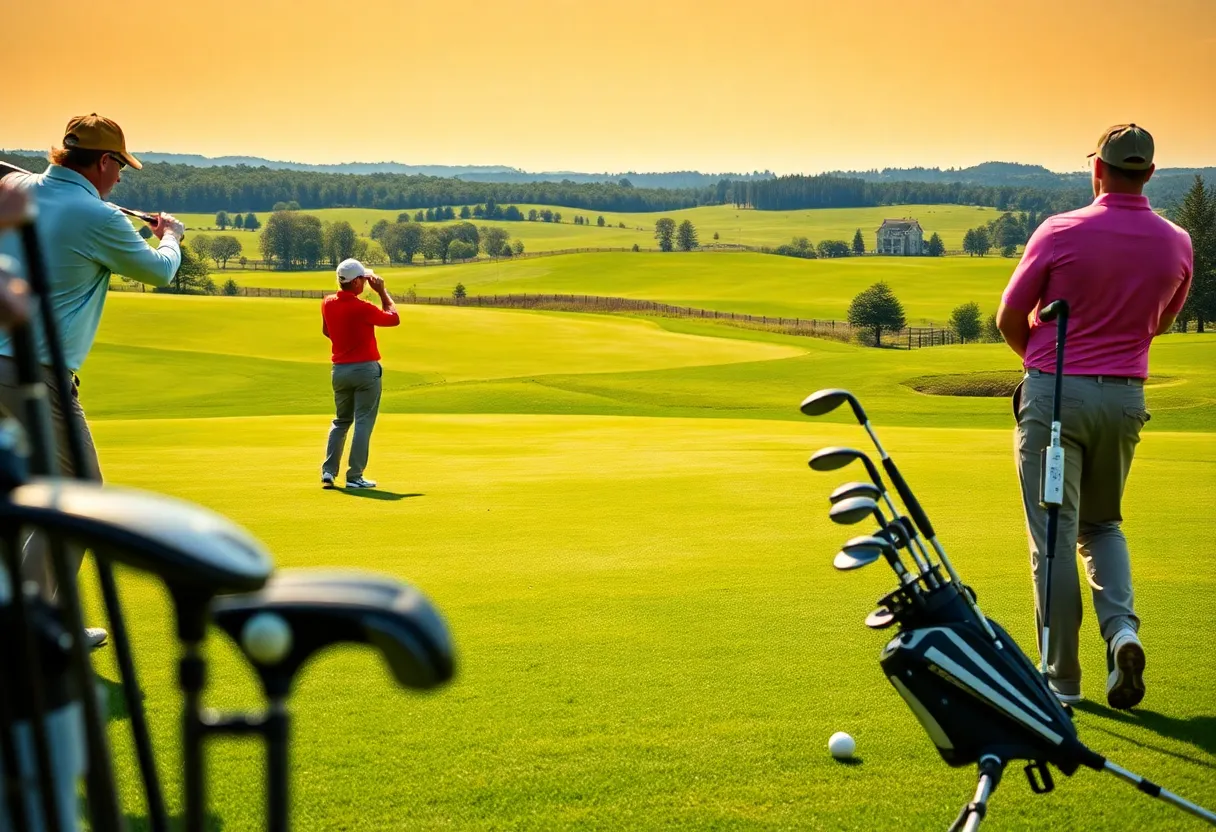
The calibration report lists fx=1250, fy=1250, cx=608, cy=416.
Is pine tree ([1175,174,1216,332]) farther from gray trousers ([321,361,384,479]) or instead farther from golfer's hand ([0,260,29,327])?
golfer's hand ([0,260,29,327])

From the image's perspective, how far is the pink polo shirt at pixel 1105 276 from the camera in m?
5.56

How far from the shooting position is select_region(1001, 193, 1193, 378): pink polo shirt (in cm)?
556

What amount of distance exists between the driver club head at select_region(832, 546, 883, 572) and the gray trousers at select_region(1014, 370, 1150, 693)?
6.99ft

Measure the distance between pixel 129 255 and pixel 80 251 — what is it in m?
0.22

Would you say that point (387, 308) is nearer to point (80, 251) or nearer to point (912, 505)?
point (80, 251)

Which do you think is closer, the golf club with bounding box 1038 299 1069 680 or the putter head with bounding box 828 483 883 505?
the putter head with bounding box 828 483 883 505

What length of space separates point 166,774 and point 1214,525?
7.74 meters

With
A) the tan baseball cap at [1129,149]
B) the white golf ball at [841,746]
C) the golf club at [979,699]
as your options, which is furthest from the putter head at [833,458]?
the tan baseball cap at [1129,149]

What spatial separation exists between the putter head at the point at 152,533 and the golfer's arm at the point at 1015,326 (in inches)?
196

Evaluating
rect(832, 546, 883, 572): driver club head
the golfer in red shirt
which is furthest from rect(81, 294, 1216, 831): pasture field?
rect(832, 546, 883, 572): driver club head

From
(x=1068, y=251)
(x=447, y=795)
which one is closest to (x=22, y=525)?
(x=447, y=795)

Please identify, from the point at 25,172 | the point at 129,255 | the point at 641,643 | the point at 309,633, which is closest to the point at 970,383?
the point at 641,643

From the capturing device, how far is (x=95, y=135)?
18.9ft

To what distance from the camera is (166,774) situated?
441 cm
